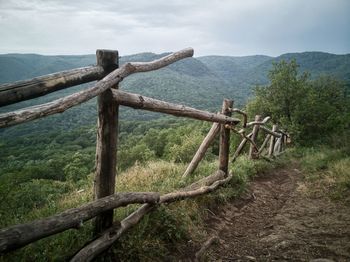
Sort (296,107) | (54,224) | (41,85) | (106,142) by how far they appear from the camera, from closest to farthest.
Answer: (54,224) < (41,85) < (106,142) < (296,107)

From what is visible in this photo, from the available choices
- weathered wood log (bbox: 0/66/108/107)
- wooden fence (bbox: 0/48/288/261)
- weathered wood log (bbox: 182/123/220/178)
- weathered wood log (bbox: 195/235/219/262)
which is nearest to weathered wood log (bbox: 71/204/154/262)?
wooden fence (bbox: 0/48/288/261)

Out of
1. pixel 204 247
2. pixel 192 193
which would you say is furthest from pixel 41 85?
pixel 192 193

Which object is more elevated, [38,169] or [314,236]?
[314,236]

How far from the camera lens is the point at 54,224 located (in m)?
2.29

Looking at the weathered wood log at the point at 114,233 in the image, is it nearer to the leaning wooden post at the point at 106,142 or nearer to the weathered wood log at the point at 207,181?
the leaning wooden post at the point at 106,142

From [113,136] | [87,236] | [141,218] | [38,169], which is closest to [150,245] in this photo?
[141,218]

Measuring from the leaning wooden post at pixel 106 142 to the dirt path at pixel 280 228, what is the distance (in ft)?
4.94

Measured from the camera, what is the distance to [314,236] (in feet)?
13.7

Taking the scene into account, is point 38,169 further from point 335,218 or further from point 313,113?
point 335,218

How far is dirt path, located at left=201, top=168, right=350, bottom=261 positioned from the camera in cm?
372

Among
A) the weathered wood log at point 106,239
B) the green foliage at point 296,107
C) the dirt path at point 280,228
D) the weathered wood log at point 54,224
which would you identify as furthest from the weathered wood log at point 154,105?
the green foliage at point 296,107

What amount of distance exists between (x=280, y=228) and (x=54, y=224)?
3.59 metres

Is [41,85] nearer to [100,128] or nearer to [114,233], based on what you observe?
[100,128]

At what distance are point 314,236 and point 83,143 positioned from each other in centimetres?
8071
